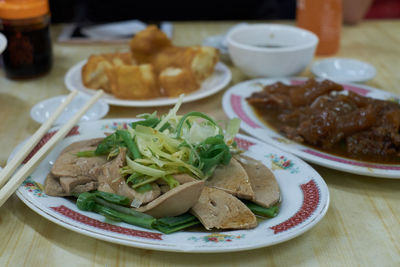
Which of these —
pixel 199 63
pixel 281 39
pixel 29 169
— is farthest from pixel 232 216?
pixel 281 39

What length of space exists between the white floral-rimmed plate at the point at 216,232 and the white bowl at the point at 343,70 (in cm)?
108

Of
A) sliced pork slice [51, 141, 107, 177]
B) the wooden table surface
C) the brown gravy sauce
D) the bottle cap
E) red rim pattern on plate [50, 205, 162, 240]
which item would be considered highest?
the bottle cap

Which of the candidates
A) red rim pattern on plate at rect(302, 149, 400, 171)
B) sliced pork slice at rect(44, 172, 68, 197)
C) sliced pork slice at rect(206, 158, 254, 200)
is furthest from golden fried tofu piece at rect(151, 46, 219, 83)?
sliced pork slice at rect(44, 172, 68, 197)

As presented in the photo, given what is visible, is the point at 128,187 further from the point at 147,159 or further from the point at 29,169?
the point at 29,169

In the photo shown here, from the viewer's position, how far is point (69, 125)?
1.40 meters

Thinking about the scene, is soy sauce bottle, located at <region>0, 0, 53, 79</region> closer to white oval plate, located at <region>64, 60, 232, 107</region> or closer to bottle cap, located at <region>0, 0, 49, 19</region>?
bottle cap, located at <region>0, 0, 49, 19</region>

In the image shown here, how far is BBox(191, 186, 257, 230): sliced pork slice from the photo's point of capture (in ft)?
3.43

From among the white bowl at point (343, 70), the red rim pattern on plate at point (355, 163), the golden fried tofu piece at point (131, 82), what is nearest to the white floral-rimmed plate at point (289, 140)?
the red rim pattern on plate at point (355, 163)

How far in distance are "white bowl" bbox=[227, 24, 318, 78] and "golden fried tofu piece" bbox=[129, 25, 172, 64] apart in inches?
13.5

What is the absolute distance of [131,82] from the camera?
A: 6.21 ft

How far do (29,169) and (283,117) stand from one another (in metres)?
0.94

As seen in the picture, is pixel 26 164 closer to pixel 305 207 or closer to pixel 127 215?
pixel 127 215

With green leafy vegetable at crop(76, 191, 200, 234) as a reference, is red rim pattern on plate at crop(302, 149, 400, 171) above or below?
below

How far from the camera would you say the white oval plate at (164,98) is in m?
1.84
